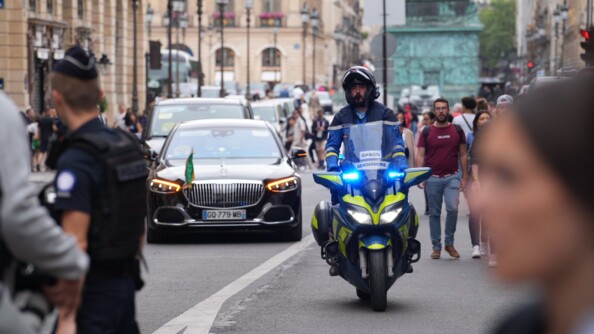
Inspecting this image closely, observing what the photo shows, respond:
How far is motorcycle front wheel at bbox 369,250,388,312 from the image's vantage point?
37.4ft

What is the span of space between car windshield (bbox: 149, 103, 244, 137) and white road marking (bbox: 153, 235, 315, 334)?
27.5 ft

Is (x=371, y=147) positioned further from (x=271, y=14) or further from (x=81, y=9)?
(x=271, y=14)

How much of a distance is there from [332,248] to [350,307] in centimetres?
52

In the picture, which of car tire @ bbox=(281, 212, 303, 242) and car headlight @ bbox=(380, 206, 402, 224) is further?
car tire @ bbox=(281, 212, 303, 242)

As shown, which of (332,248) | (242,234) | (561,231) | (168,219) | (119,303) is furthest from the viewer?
(242,234)

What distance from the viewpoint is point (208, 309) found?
11695 mm

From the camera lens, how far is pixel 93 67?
519cm

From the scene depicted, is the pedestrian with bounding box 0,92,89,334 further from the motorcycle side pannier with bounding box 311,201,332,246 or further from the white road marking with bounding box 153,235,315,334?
the motorcycle side pannier with bounding box 311,201,332,246

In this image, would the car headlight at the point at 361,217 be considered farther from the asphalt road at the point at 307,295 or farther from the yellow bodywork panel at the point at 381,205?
the asphalt road at the point at 307,295

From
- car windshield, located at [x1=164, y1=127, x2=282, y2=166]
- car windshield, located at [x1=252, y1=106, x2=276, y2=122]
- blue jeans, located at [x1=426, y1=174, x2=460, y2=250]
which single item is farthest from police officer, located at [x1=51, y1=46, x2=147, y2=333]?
car windshield, located at [x1=252, y1=106, x2=276, y2=122]

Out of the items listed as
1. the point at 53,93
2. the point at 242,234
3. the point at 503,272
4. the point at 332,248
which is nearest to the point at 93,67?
the point at 53,93

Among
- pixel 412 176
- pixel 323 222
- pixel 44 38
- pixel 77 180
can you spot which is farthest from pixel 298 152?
pixel 44 38

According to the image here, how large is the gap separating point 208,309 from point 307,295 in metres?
1.35

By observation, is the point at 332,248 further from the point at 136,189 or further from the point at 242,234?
the point at 242,234
